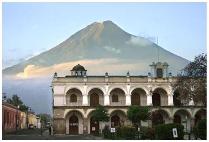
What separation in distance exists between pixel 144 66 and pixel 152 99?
11890 mm

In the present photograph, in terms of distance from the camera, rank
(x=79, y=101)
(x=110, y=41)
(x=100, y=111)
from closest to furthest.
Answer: (x=100, y=111) → (x=79, y=101) → (x=110, y=41)

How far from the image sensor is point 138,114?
4247 cm

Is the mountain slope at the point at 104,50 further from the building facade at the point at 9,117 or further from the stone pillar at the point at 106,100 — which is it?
the stone pillar at the point at 106,100

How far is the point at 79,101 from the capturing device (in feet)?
153

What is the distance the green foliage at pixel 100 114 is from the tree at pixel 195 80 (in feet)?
41.1

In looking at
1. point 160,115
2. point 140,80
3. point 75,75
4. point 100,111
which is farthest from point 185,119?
point 75,75

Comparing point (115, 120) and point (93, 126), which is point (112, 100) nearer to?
point (115, 120)

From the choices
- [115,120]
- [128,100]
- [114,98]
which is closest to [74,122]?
[115,120]

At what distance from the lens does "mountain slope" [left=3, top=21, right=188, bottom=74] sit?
200ft

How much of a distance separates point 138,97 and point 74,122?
7.11 metres

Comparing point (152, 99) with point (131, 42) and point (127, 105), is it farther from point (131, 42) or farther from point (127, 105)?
point (131, 42)

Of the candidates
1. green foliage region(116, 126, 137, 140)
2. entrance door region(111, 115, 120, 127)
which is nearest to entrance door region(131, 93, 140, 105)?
entrance door region(111, 115, 120, 127)

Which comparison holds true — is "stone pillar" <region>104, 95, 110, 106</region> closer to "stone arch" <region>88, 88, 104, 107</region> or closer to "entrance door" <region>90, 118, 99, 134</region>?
"stone arch" <region>88, 88, 104, 107</region>

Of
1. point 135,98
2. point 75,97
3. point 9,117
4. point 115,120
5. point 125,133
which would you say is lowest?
point 125,133
